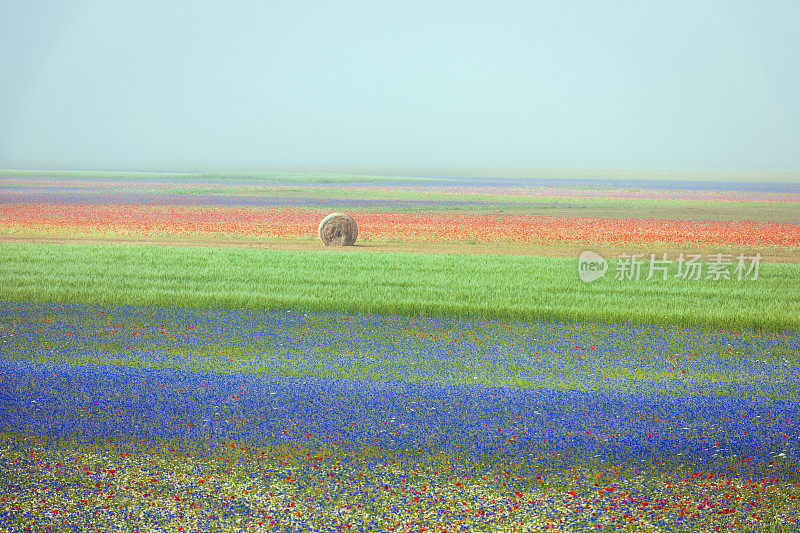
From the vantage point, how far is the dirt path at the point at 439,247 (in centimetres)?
2400

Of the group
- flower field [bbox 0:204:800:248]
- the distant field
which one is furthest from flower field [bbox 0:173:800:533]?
flower field [bbox 0:204:800:248]

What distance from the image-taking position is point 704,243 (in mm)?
26906

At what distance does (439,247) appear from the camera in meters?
25.5

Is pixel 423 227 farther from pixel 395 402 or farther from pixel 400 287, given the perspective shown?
pixel 395 402

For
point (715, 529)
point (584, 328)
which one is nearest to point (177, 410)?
point (715, 529)

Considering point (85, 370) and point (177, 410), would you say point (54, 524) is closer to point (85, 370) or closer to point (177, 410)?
point (177, 410)

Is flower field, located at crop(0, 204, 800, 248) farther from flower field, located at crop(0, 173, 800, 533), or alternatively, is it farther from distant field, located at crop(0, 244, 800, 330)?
flower field, located at crop(0, 173, 800, 533)

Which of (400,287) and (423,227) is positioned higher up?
(423,227)

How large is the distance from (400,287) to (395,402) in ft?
26.8

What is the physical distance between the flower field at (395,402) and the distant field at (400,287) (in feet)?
0.29

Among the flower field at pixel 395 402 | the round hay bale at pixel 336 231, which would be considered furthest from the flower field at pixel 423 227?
the flower field at pixel 395 402

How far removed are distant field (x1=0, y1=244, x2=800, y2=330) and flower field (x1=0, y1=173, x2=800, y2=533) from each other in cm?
9

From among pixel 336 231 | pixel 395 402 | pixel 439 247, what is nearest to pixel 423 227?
pixel 439 247

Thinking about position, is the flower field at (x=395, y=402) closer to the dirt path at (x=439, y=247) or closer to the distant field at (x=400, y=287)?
the distant field at (x=400, y=287)
